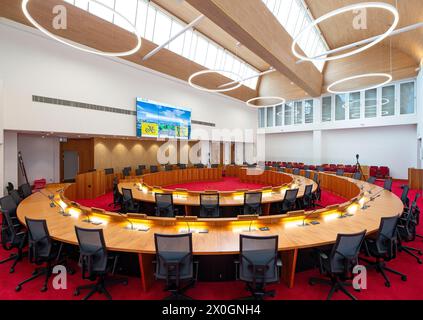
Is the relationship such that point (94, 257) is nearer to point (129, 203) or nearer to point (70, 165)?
point (129, 203)

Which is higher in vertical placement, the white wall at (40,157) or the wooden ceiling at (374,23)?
the wooden ceiling at (374,23)

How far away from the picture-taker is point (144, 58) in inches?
447

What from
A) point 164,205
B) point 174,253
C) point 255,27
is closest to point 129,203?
point 164,205

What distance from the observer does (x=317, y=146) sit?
17.0 m

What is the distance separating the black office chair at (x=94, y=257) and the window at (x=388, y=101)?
1655 centimetres

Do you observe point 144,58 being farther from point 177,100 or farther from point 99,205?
point 99,205

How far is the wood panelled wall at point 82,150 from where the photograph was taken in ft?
38.3

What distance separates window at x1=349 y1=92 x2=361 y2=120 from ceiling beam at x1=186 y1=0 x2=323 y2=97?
590 cm

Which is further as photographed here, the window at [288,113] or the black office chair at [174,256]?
the window at [288,113]

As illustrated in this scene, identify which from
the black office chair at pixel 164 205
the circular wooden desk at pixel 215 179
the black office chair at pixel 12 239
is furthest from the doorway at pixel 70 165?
the black office chair at pixel 12 239

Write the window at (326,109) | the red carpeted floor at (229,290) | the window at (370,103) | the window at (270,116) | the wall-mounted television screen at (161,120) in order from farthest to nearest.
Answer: the window at (270,116)
the window at (326,109)
the window at (370,103)
the wall-mounted television screen at (161,120)
the red carpeted floor at (229,290)

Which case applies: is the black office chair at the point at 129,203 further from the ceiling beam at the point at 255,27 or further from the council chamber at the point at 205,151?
the ceiling beam at the point at 255,27

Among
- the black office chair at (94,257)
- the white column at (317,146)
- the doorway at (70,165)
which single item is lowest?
the black office chair at (94,257)

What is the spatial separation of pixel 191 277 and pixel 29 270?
→ 3119mm
